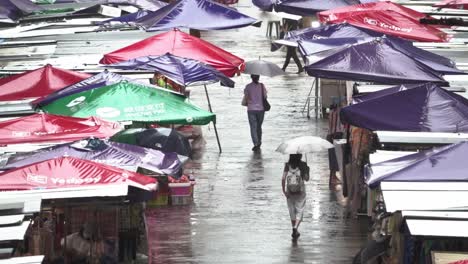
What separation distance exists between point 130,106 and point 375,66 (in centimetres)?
429

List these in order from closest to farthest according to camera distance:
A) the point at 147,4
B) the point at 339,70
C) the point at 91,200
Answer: the point at 91,200 < the point at 339,70 < the point at 147,4

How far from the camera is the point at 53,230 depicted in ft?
48.6

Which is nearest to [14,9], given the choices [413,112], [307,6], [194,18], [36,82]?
[194,18]

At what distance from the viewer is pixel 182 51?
23.3 meters

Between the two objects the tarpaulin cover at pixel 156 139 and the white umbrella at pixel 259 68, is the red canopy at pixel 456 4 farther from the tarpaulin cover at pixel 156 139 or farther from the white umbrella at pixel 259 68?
the tarpaulin cover at pixel 156 139

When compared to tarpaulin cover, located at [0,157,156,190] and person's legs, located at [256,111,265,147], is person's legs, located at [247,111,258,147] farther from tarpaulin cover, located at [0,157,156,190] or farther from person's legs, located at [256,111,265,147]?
tarpaulin cover, located at [0,157,156,190]

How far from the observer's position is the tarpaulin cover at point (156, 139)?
1825 centimetres

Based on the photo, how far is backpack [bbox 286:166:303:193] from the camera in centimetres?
1828

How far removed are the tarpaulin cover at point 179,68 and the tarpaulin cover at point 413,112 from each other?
14.7 feet

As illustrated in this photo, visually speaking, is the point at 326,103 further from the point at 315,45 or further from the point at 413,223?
the point at 413,223

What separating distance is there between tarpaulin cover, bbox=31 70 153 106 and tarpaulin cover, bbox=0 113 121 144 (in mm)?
1407

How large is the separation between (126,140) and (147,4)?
51.7ft

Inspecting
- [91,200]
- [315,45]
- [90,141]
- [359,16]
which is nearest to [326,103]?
[359,16]

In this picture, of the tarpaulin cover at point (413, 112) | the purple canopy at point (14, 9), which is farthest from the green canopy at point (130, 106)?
the purple canopy at point (14, 9)
